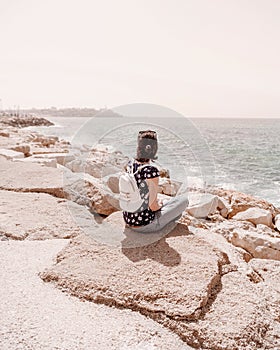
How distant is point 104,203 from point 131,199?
45.2 inches

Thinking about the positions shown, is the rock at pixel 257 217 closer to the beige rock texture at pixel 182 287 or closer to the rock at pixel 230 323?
the beige rock texture at pixel 182 287

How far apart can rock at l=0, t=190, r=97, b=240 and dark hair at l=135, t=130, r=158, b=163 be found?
35.8 inches

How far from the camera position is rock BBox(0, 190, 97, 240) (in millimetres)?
3285

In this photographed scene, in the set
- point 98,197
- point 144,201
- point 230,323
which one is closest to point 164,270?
point 230,323

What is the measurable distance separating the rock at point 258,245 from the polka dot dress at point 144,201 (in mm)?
1266

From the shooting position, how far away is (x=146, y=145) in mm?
2998

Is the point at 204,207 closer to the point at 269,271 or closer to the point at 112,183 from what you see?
the point at 112,183

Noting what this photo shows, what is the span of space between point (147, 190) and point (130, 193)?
151mm

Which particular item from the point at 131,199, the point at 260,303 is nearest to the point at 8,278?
the point at 131,199

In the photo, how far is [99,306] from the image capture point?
215 cm

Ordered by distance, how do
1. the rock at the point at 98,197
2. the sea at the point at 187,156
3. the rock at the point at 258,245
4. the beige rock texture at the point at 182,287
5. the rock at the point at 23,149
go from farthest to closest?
the rock at the point at 23,149, the sea at the point at 187,156, the rock at the point at 98,197, the rock at the point at 258,245, the beige rock texture at the point at 182,287

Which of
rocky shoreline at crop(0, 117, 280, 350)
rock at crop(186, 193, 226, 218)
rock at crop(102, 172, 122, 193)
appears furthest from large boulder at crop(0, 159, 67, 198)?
rock at crop(186, 193, 226, 218)

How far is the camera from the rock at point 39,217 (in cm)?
329

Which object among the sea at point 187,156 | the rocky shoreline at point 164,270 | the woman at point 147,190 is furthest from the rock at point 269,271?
the sea at point 187,156
